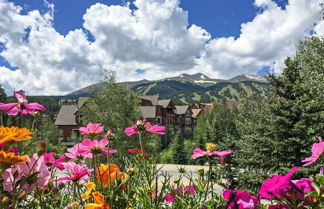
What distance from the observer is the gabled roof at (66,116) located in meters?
49.0

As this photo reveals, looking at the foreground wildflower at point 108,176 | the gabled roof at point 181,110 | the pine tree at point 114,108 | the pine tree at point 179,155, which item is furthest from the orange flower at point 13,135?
the gabled roof at point 181,110

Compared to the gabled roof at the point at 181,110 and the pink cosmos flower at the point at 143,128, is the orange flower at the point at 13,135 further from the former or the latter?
the gabled roof at the point at 181,110

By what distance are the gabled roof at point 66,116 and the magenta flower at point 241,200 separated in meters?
50.0

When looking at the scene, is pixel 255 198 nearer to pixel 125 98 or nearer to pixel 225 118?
pixel 125 98

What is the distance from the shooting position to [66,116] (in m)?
50.2

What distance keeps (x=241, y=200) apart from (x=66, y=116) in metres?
52.3

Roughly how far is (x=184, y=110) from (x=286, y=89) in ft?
178

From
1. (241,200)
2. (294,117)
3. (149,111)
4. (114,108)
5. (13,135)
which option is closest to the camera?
(13,135)

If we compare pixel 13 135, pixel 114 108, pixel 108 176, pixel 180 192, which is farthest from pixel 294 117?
pixel 114 108

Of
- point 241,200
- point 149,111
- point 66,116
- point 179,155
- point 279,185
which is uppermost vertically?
point 279,185

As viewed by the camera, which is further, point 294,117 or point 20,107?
point 294,117

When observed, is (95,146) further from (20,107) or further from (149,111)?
(149,111)

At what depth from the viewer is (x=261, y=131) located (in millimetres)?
11500

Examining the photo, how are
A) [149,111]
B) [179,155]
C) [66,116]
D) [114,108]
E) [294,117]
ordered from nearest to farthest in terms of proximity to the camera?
[294,117] → [114,108] → [179,155] → [149,111] → [66,116]
